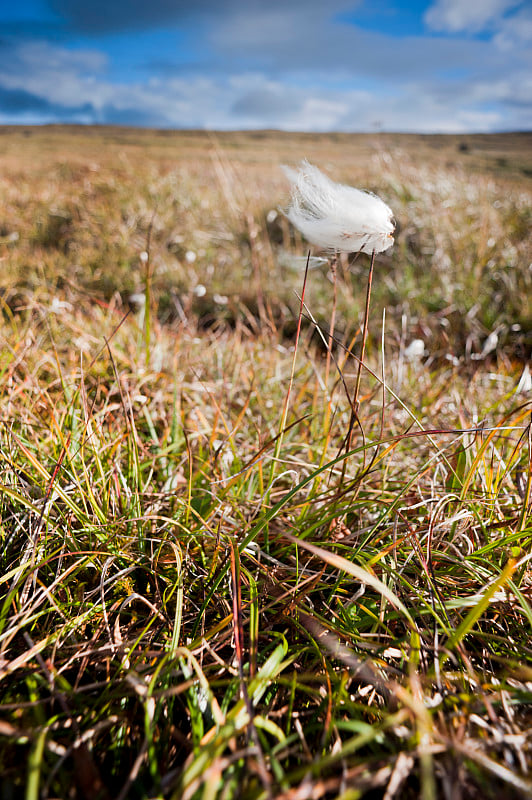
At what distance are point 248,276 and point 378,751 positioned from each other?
4.52 metres

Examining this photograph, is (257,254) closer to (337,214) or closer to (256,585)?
(337,214)

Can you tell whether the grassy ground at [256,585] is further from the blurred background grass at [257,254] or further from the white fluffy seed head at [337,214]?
the blurred background grass at [257,254]

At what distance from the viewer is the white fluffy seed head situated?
3.45 ft

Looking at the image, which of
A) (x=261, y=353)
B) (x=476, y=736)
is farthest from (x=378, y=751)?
(x=261, y=353)

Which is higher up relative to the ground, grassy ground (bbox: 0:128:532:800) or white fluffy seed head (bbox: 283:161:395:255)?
white fluffy seed head (bbox: 283:161:395:255)

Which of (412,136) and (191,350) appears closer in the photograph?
(191,350)

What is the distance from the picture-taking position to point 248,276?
4895 millimetres

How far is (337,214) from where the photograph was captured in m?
1.05

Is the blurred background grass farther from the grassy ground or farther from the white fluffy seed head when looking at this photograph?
the white fluffy seed head

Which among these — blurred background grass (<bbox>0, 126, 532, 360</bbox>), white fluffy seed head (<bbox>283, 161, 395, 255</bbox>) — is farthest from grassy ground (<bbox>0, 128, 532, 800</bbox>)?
blurred background grass (<bbox>0, 126, 532, 360</bbox>)

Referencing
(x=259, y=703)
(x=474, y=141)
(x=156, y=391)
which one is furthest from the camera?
(x=474, y=141)

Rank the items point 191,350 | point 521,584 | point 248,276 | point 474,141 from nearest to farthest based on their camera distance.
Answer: point 521,584 < point 191,350 < point 248,276 < point 474,141

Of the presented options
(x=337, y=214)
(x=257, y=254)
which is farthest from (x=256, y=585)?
(x=257, y=254)

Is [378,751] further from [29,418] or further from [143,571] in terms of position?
[29,418]
